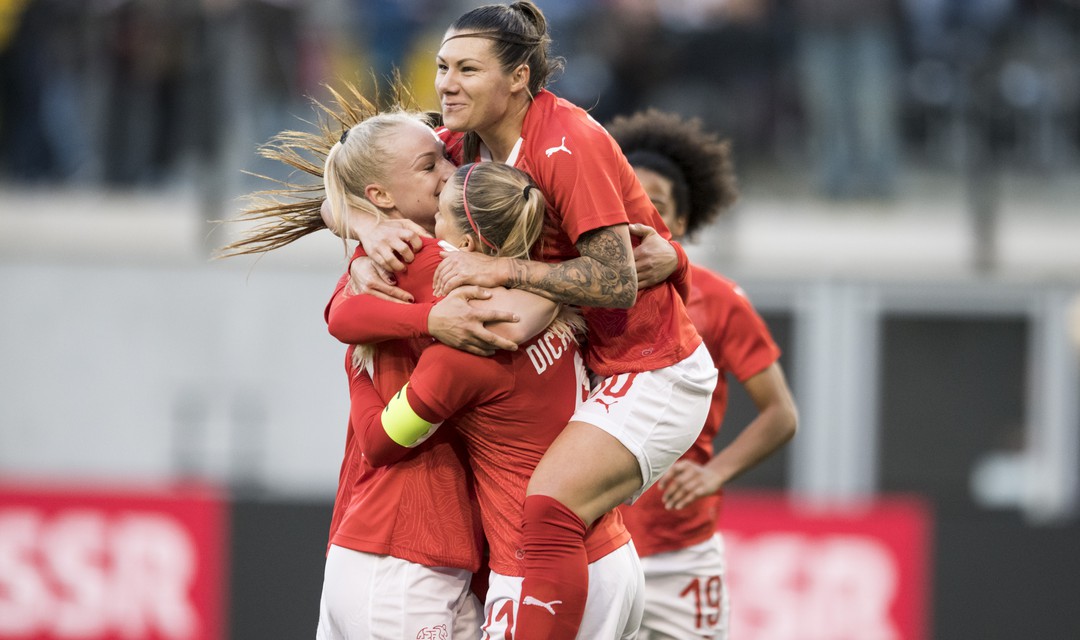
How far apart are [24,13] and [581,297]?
7.43 metres

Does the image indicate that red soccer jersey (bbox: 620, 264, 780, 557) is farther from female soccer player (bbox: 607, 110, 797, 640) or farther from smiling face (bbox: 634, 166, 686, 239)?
smiling face (bbox: 634, 166, 686, 239)

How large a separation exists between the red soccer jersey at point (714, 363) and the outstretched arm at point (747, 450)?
0.06 metres

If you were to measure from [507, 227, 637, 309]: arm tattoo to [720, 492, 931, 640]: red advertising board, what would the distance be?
12.4 feet

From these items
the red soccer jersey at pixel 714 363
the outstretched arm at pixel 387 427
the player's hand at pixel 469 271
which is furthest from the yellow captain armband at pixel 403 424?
the red soccer jersey at pixel 714 363

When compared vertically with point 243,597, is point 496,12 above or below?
above

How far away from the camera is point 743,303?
4672mm

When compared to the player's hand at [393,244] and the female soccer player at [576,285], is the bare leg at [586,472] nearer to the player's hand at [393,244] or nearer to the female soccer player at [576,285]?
the female soccer player at [576,285]

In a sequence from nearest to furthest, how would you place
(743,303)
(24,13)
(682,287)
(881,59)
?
(682,287) → (743,303) → (881,59) → (24,13)

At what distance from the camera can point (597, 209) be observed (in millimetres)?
3387

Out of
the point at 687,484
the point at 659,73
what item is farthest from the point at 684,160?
the point at 659,73

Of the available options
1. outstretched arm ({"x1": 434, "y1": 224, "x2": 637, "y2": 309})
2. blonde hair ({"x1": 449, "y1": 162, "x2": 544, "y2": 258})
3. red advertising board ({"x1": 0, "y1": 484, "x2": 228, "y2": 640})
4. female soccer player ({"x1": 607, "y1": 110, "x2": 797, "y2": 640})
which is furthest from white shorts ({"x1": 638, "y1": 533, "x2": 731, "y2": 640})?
red advertising board ({"x1": 0, "y1": 484, "x2": 228, "y2": 640})

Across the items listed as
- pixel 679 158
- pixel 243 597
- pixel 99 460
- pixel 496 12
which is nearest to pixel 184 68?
pixel 99 460

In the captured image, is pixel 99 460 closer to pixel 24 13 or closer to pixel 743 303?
pixel 24 13

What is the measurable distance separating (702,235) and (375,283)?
553 centimetres
